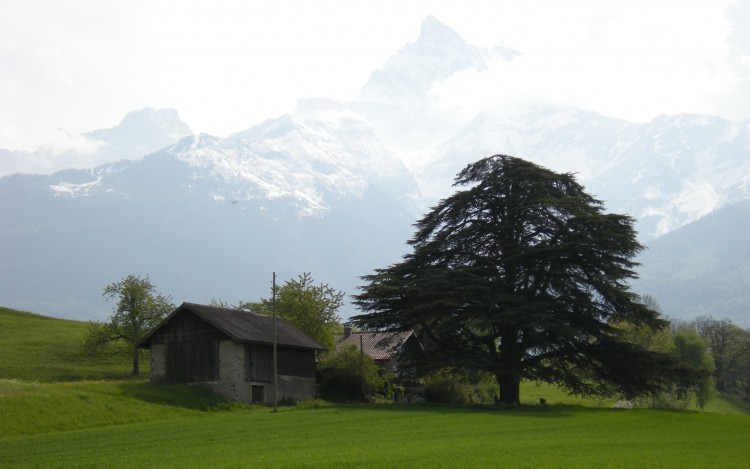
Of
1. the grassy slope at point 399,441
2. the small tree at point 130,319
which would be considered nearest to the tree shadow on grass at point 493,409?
the grassy slope at point 399,441

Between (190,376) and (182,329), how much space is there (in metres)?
3.20

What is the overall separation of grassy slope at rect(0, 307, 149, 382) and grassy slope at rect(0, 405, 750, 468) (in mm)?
23313

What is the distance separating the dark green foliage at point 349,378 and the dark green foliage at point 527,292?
5.63 metres

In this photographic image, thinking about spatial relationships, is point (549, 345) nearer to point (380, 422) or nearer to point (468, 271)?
point (468, 271)

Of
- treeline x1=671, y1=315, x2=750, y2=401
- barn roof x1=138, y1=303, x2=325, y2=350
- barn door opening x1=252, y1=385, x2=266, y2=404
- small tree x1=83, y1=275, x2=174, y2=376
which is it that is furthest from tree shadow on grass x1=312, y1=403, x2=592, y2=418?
treeline x1=671, y1=315, x2=750, y2=401

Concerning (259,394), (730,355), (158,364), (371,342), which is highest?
(371,342)

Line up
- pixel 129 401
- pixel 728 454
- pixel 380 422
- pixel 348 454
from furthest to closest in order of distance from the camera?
pixel 129 401, pixel 380 422, pixel 728 454, pixel 348 454

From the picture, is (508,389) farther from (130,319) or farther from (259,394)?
(130,319)

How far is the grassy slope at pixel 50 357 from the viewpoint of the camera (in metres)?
66.3

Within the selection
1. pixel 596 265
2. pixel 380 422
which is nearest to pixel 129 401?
pixel 380 422

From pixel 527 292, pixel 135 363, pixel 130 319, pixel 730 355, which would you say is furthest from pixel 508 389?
pixel 730 355

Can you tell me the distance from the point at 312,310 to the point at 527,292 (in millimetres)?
20958

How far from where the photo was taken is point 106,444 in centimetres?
3416

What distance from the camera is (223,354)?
182 ft
